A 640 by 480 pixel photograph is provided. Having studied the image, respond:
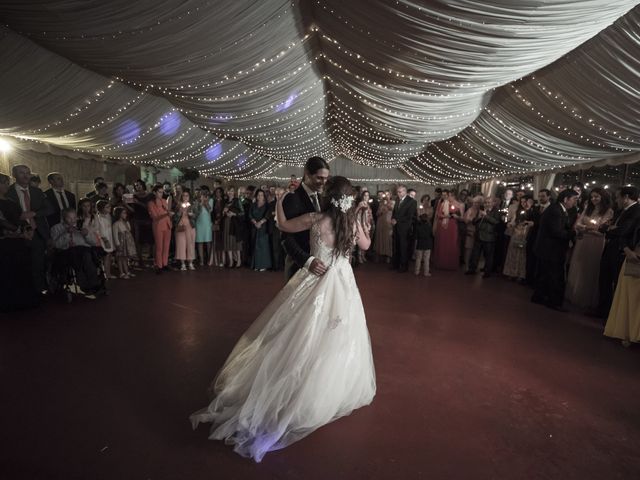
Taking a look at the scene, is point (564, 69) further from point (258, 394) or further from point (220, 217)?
point (220, 217)

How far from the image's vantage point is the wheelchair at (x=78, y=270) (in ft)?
14.9

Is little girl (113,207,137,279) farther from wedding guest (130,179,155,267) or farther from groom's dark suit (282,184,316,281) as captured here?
groom's dark suit (282,184,316,281)

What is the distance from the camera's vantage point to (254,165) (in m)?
16.4

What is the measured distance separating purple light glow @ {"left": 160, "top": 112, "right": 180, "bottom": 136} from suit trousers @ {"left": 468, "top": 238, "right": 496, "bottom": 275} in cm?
726

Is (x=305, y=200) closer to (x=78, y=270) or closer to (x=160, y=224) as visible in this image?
(x=78, y=270)

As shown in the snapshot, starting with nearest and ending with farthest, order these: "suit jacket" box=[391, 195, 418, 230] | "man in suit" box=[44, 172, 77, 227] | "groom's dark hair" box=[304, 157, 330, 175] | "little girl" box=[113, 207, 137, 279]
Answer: "groom's dark hair" box=[304, 157, 330, 175]
"man in suit" box=[44, 172, 77, 227]
"little girl" box=[113, 207, 137, 279]
"suit jacket" box=[391, 195, 418, 230]

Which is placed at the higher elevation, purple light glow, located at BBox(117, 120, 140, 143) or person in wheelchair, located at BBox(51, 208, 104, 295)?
purple light glow, located at BBox(117, 120, 140, 143)

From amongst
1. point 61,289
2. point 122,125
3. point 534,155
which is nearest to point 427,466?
point 61,289

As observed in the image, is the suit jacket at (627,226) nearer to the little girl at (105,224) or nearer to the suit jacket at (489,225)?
the suit jacket at (489,225)

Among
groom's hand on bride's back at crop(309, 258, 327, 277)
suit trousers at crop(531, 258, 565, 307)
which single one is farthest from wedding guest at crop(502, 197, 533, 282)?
groom's hand on bride's back at crop(309, 258, 327, 277)

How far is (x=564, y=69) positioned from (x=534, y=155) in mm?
3424

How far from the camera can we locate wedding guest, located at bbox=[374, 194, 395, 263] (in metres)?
7.73

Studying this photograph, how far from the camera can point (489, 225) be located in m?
6.57

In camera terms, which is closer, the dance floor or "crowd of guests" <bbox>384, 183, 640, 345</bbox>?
the dance floor
